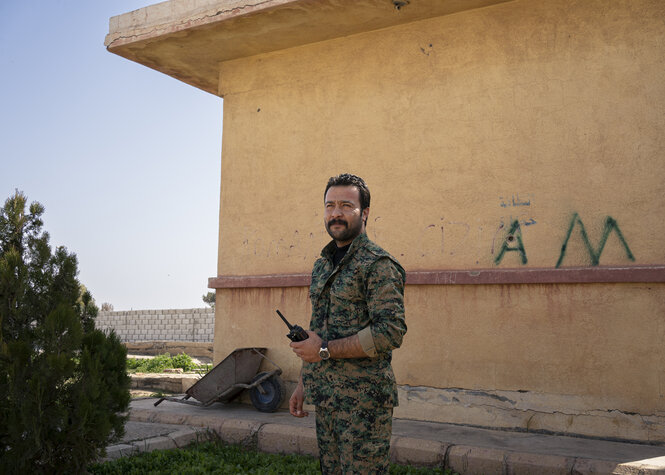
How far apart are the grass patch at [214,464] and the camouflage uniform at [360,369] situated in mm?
1957

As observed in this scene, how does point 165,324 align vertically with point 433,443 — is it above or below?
above

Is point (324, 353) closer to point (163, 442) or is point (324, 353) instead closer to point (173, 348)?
point (163, 442)

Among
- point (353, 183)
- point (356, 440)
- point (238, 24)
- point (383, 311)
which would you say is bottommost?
point (356, 440)

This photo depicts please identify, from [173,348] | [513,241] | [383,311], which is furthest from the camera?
[173,348]

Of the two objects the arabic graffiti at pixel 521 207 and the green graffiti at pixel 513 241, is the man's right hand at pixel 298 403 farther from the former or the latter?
the arabic graffiti at pixel 521 207

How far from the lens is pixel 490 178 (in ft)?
19.4

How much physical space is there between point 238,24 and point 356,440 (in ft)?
16.9

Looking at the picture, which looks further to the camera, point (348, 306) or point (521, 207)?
point (521, 207)

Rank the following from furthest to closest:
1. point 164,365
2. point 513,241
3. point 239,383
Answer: point 164,365 < point 239,383 < point 513,241

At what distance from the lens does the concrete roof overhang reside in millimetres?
6180

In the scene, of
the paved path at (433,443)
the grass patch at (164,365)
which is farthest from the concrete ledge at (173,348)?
the paved path at (433,443)

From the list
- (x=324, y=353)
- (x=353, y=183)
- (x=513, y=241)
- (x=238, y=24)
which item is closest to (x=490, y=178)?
(x=513, y=241)

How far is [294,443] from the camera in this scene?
5457 millimetres

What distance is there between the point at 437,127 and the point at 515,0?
4.53ft
